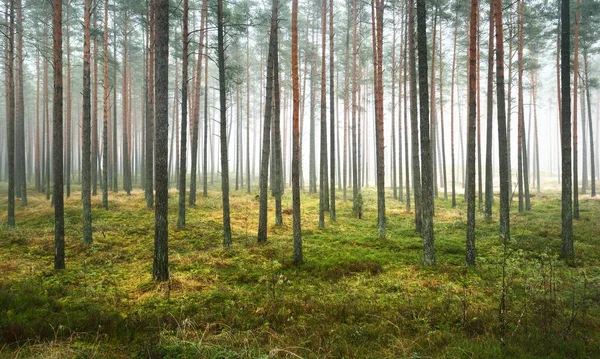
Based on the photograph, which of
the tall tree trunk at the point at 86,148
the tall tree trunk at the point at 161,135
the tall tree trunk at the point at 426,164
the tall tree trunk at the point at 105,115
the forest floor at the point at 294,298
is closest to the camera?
the forest floor at the point at 294,298

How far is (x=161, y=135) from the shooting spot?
297 inches

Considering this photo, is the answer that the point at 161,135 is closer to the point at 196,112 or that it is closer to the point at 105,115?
the point at 105,115

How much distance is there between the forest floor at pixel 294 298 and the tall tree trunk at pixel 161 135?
72 centimetres

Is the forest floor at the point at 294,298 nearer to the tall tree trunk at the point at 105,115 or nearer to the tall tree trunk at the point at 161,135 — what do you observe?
the tall tree trunk at the point at 161,135

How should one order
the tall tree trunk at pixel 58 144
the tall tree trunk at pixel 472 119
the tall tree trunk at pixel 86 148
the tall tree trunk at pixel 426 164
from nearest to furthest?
the tall tree trunk at pixel 58 144 < the tall tree trunk at pixel 472 119 < the tall tree trunk at pixel 426 164 < the tall tree trunk at pixel 86 148

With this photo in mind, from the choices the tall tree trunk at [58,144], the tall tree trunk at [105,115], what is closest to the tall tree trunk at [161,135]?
the tall tree trunk at [58,144]

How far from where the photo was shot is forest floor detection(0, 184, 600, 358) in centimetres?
466

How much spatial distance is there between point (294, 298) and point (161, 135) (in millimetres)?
5057

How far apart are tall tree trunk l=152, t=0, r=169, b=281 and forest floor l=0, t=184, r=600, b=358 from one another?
0.72 m

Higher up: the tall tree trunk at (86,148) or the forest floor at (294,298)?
the tall tree trunk at (86,148)

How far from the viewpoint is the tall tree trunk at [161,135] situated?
7406 millimetres

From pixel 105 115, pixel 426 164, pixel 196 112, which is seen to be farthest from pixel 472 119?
pixel 105 115

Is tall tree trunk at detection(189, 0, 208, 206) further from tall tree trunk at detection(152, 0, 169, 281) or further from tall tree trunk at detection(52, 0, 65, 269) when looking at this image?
tall tree trunk at detection(152, 0, 169, 281)

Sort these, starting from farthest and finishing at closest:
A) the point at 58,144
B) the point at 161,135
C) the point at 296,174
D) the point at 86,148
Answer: the point at 86,148
the point at 296,174
the point at 58,144
the point at 161,135
